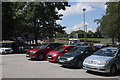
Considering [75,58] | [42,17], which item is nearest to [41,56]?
[75,58]

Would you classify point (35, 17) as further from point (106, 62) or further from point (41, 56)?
point (106, 62)

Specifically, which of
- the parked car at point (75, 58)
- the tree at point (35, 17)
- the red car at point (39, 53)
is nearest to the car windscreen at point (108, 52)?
Result: the parked car at point (75, 58)

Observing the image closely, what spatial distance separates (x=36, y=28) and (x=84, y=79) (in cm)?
2482

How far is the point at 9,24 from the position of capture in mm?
27734

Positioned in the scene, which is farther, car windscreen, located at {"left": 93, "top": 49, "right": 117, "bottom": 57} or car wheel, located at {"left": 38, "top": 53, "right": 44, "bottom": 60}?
car wheel, located at {"left": 38, "top": 53, "right": 44, "bottom": 60}

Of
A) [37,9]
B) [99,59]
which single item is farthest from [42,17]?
[99,59]

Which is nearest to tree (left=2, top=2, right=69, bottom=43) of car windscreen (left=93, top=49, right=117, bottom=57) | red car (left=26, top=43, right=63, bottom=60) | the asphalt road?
A: red car (left=26, top=43, right=63, bottom=60)

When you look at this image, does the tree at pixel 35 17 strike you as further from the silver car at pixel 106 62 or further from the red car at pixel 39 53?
the silver car at pixel 106 62

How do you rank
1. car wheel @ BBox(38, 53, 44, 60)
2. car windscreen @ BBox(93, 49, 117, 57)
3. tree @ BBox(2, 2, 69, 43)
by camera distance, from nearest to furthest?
car windscreen @ BBox(93, 49, 117, 57) → car wheel @ BBox(38, 53, 44, 60) → tree @ BBox(2, 2, 69, 43)

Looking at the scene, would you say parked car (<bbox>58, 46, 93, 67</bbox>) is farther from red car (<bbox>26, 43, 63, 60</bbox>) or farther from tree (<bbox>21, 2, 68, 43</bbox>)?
tree (<bbox>21, 2, 68, 43</bbox>)

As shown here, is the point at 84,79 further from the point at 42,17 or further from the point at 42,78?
the point at 42,17

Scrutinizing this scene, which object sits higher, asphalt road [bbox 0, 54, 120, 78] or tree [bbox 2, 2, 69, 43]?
tree [bbox 2, 2, 69, 43]

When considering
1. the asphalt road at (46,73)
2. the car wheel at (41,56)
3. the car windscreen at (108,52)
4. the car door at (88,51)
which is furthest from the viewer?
the car wheel at (41,56)

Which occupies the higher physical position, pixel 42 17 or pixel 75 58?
pixel 42 17
